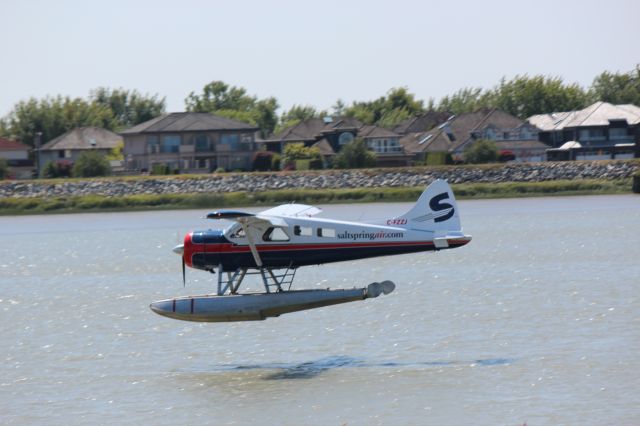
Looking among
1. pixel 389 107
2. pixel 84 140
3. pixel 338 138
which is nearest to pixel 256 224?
pixel 338 138

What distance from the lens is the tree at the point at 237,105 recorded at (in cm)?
14962

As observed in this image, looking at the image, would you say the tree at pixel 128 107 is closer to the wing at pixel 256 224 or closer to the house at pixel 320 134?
the house at pixel 320 134

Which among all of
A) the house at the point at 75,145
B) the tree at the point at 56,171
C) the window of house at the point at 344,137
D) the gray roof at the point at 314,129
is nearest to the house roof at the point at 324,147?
the window of house at the point at 344,137

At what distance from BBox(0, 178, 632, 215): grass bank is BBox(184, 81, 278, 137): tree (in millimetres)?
70452

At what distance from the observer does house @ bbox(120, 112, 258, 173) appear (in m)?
95.7

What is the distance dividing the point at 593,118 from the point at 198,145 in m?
32.0

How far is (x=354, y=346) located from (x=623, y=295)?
8.15 meters

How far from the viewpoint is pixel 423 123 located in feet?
385

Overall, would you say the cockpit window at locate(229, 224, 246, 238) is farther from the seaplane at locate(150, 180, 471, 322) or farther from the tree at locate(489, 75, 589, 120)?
the tree at locate(489, 75, 589, 120)

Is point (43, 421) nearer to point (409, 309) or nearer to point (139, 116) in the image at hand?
point (409, 309)

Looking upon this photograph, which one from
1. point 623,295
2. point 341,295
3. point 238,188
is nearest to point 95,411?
point 341,295

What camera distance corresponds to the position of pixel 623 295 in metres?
29.4

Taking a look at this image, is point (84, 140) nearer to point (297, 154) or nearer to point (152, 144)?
point (152, 144)

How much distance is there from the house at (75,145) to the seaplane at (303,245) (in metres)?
82.9
